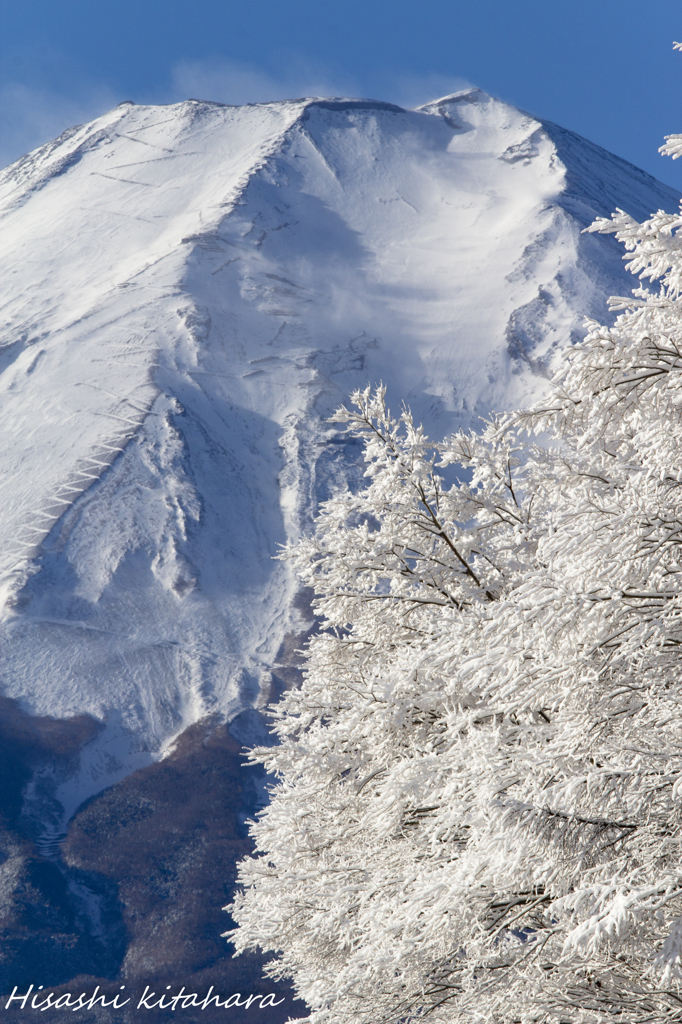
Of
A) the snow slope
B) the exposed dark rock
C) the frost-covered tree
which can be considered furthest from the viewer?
the snow slope

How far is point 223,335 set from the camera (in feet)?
251

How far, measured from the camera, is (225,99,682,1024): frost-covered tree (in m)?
3.93

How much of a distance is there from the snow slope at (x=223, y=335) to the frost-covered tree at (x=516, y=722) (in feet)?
151

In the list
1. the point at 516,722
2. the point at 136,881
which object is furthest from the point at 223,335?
the point at 516,722

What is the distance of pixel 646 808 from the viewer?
13.2 feet

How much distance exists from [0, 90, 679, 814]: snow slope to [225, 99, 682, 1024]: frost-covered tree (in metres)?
45.9

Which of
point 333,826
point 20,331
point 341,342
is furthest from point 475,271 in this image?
point 333,826

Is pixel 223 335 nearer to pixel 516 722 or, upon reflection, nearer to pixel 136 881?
pixel 136 881

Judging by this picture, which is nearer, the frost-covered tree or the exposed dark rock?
the frost-covered tree

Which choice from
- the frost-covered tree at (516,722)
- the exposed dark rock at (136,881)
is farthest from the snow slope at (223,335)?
the frost-covered tree at (516,722)

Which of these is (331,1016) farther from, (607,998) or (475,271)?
(475,271)

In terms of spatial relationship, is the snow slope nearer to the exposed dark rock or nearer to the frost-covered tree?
the exposed dark rock

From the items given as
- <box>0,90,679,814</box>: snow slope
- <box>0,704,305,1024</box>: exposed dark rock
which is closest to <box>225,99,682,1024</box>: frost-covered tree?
<box>0,704,305,1024</box>: exposed dark rock

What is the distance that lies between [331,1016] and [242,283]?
82092mm
